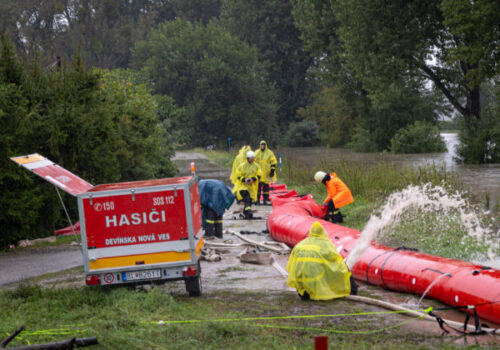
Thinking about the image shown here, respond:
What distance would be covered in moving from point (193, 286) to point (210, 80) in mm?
53200

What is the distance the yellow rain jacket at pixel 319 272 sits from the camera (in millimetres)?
8641

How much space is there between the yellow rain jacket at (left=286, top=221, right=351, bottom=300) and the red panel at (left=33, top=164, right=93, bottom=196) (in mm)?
3256

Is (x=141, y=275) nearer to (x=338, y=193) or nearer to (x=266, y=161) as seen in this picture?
(x=338, y=193)

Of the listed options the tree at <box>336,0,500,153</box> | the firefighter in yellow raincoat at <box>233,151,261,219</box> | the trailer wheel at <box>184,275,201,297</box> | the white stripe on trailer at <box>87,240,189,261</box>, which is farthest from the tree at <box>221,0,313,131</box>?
the white stripe on trailer at <box>87,240,189,261</box>

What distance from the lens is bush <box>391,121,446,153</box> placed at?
1687 inches

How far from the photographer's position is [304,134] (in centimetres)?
6450

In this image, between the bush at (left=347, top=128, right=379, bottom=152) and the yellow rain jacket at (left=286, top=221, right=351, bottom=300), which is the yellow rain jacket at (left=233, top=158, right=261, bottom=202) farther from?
the bush at (left=347, top=128, right=379, bottom=152)

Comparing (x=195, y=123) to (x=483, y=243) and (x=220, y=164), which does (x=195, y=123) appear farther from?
(x=483, y=243)

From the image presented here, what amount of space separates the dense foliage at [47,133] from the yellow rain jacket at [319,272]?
306 inches

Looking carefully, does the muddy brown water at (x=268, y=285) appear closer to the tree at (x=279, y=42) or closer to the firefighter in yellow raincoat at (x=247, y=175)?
the firefighter in yellow raincoat at (x=247, y=175)

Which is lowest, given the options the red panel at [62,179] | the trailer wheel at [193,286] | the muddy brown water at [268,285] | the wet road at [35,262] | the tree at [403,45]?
the muddy brown water at [268,285]

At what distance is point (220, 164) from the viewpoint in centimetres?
3925

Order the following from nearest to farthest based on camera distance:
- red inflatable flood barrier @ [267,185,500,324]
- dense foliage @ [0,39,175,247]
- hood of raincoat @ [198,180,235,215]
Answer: red inflatable flood barrier @ [267,185,500,324] < hood of raincoat @ [198,180,235,215] < dense foliage @ [0,39,175,247]

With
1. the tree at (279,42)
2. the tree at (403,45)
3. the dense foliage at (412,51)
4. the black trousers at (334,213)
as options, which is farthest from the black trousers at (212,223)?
the tree at (279,42)
